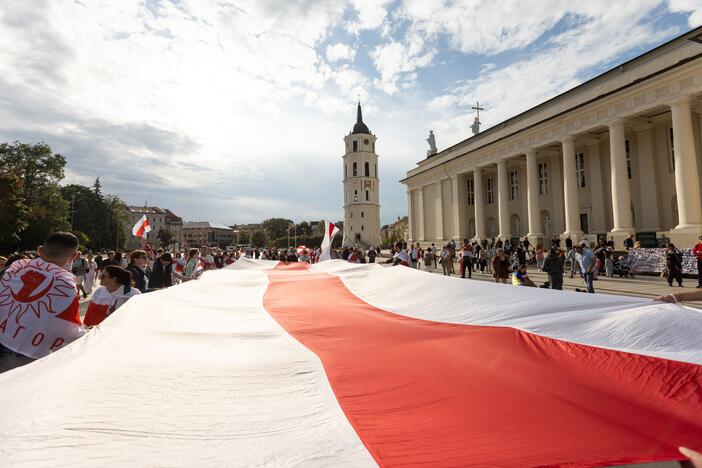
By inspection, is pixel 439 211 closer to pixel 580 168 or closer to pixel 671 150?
pixel 580 168

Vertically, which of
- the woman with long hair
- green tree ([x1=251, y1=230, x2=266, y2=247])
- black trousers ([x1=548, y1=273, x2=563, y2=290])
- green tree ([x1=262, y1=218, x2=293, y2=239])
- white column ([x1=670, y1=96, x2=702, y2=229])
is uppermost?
green tree ([x1=262, y1=218, x2=293, y2=239])

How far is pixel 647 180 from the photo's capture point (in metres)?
25.0

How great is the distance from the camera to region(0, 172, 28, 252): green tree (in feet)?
120

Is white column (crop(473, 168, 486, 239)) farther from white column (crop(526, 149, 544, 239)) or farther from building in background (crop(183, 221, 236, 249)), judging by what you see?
building in background (crop(183, 221, 236, 249))

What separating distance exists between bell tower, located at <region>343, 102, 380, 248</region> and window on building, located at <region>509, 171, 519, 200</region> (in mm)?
45116

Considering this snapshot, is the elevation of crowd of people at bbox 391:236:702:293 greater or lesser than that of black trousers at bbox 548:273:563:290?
greater

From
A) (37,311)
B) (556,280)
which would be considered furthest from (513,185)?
(37,311)

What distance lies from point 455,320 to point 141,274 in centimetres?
563

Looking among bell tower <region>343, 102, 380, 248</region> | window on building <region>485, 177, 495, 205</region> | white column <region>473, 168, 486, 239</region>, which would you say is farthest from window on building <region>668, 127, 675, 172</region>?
bell tower <region>343, 102, 380, 248</region>

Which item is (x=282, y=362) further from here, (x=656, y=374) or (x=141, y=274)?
(x=141, y=274)

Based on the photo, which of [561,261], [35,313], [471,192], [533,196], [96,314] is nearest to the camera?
[35,313]

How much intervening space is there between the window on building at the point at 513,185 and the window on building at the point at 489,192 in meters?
1.99

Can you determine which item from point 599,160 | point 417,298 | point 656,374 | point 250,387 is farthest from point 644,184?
point 250,387

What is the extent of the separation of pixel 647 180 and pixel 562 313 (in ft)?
91.8
